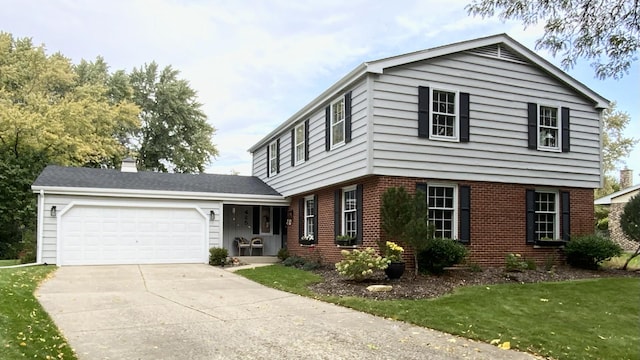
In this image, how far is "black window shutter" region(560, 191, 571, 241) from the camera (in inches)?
583

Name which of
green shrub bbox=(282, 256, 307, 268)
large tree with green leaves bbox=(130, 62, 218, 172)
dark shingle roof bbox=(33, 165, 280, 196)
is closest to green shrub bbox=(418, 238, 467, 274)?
green shrub bbox=(282, 256, 307, 268)

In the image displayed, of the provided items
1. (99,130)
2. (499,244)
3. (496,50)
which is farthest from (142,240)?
(99,130)

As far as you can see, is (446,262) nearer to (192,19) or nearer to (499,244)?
(499,244)

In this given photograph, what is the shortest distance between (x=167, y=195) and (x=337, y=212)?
6.02 metres

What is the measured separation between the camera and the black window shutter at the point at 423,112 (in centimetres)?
1320

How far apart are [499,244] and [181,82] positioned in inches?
1156

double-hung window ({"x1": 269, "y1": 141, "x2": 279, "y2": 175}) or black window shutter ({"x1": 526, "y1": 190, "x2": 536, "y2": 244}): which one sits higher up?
double-hung window ({"x1": 269, "y1": 141, "x2": 279, "y2": 175})

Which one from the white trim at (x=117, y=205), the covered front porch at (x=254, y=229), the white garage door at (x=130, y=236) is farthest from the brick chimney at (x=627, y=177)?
the white garage door at (x=130, y=236)

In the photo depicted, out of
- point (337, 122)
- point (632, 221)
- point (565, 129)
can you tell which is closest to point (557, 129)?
point (565, 129)

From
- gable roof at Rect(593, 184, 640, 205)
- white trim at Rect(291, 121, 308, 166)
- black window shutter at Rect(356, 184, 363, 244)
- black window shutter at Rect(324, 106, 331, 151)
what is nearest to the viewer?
black window shutter at Rect(356, 184, 363, 244)

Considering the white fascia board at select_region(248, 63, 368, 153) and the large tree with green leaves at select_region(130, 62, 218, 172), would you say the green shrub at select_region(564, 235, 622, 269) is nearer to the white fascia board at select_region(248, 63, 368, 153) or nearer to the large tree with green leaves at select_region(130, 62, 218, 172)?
the white fascia board at select_region(248, 63, 368, 153)

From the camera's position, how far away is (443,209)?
13.6 meters

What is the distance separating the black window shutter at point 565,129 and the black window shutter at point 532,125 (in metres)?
0.97

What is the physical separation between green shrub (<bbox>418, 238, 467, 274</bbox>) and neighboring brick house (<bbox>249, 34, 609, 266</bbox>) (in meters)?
0.52
